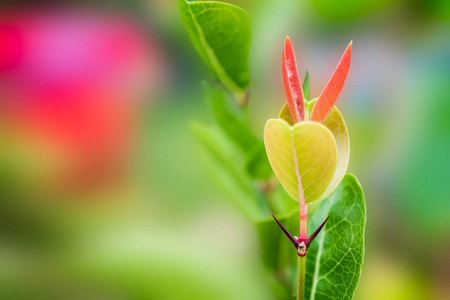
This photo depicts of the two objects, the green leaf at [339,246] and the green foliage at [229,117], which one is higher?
the green foliage at [229,117]

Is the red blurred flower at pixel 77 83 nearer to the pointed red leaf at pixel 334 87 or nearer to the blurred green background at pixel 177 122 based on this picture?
the blurred green background at pixel 177 122

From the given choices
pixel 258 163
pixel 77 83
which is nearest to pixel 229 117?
pixel 258 163

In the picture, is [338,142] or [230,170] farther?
[230,170]

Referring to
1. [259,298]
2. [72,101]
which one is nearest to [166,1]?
[72,101]

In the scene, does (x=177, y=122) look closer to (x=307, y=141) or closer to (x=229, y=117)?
(x=229, y=117)

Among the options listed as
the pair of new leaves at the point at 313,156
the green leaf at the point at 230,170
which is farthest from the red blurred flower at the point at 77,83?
the pair of new leaves at the point at 313,156
